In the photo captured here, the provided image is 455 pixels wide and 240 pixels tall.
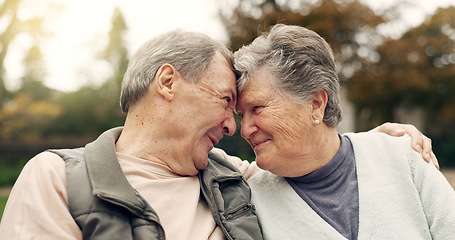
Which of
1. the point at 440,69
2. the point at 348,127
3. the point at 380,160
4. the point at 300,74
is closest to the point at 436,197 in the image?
the point at 380,160

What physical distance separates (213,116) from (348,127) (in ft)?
64.4

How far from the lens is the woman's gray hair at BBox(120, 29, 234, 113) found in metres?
2.37

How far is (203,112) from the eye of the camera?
2340 mm

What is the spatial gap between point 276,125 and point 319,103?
0.96ft

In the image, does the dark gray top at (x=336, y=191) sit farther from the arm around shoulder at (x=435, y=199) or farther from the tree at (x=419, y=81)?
the tree at (x=419, y=81)

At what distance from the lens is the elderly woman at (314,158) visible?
88.6 inches

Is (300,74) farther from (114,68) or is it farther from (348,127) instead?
(114,68)

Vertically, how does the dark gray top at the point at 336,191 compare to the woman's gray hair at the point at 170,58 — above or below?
below

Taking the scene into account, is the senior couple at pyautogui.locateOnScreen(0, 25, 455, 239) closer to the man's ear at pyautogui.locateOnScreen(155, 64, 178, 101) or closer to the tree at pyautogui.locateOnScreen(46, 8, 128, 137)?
the man's ear at pyautogui.locateOnScreen(155, 64, 178, 101)

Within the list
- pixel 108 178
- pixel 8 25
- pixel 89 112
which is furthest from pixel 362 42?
pixel 108 178

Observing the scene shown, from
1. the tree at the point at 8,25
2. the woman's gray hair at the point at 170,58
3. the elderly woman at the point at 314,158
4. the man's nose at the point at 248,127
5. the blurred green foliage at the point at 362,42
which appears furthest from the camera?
the blurred green foliage at the point at 362,42

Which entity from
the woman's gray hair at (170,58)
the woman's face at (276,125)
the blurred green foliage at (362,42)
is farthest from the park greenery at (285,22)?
the woman's face at (276,125)

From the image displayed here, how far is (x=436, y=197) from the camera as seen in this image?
2178 millimetres

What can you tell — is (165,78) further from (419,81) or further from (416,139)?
(419,81)
